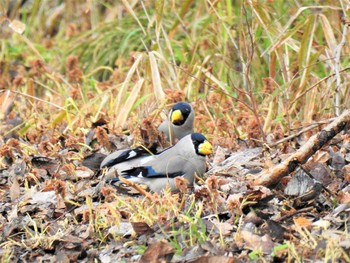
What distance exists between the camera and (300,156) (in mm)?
4219

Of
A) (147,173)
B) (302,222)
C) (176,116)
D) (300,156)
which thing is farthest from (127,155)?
(302,222)

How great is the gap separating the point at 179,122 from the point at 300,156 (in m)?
1.56

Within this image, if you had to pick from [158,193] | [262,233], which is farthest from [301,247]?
[158,193]

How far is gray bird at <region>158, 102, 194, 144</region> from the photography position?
5.60 metres

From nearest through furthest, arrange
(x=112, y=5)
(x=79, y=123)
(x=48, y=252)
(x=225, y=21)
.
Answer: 1. (x=48, y=252)
2. (x=79, y=123)
3. (x=225, y=21)
4. (x=112, y=5)

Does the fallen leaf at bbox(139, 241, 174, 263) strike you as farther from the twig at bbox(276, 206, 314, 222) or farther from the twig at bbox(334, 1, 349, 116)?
the twig at bbox(334, 1, 349, 116)

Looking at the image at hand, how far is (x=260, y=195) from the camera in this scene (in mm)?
4094

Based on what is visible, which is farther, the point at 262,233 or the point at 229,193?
the point at 229,193

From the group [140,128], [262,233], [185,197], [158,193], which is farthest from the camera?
[140,128]

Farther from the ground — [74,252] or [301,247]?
[301,247]

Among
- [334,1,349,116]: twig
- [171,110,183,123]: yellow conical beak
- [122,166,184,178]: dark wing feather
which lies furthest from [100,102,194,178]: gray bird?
[334,1,349,116]: twig

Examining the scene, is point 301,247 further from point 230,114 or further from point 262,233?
point 230,114

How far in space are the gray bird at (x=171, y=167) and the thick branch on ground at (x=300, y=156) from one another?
548 millimetres

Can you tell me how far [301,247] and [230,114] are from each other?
289 cm
